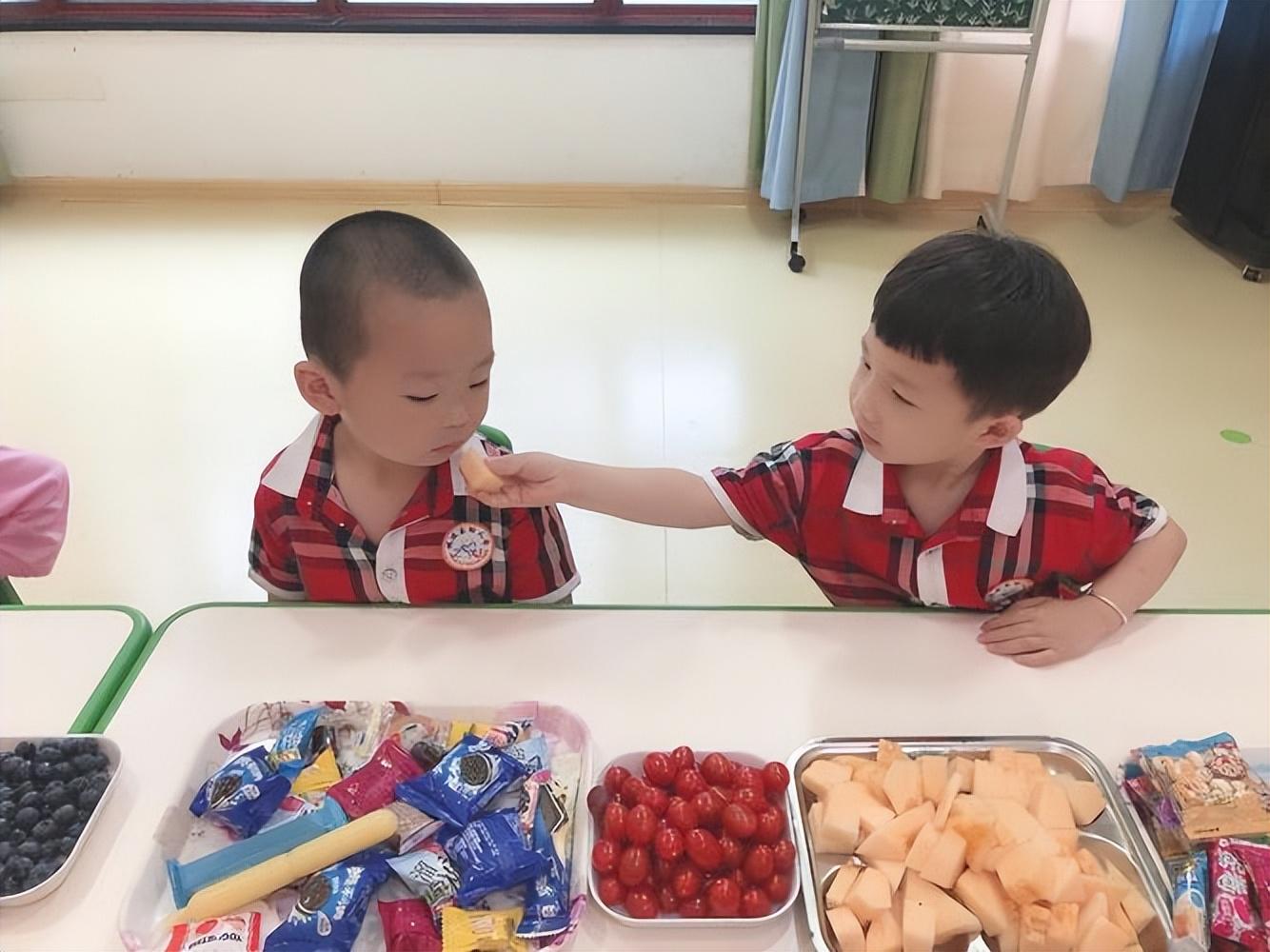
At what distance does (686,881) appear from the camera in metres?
0.72

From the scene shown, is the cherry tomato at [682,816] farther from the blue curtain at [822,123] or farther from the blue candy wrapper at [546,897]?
the blue curtain at [822,123]

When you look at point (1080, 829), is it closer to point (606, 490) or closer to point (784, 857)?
point (784, 857)

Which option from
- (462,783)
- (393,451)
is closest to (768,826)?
(462,783)

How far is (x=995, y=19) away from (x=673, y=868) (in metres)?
2.84

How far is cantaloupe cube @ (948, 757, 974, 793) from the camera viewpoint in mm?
786

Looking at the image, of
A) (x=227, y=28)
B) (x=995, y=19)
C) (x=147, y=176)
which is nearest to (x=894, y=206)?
(x=995, y=19)

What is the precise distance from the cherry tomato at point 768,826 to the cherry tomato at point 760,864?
1cm

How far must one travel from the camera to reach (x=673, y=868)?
2.40ft

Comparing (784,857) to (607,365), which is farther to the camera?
(607,365)

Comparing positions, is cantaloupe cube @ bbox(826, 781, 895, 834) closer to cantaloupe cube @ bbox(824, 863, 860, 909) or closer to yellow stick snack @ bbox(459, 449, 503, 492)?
cantaloupe cube @ bbox(824, 863, 860, 909)

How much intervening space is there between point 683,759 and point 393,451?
0.38 metres

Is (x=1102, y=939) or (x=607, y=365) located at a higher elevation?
(x=1102, y=939)

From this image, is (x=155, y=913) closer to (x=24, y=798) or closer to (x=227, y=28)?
(x=24, y=798)

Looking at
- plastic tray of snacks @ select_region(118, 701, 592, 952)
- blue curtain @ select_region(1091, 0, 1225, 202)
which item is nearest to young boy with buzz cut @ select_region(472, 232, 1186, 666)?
plastic tray of snacks @ select_region(118, 701, 592, 952)
